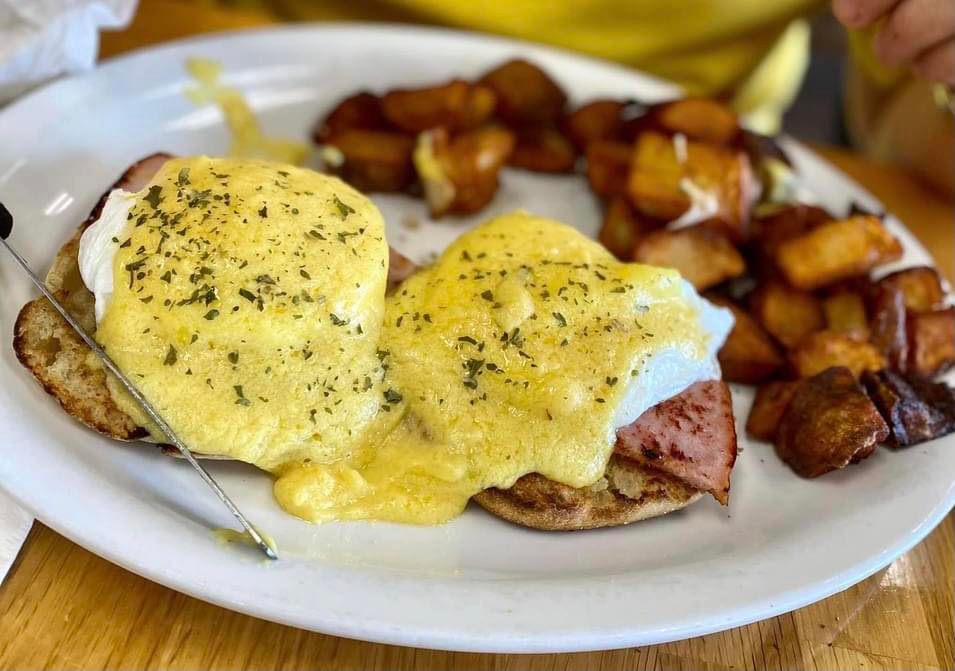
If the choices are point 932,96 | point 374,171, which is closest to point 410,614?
point 374,171

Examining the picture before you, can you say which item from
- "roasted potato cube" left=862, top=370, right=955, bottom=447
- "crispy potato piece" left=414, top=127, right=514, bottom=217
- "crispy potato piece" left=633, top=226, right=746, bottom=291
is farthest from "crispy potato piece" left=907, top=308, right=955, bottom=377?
"crispy potato piece" left=414, top=127, right=514, bottom=217

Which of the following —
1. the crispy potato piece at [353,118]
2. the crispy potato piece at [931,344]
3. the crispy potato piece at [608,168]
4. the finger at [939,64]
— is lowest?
the crispy potato piece at [931,344]

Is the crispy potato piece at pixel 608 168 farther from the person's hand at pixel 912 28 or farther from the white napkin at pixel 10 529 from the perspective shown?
the white napkin at pixel 10 529

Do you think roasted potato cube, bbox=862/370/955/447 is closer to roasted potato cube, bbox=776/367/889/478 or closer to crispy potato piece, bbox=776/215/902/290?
roasted potato cube, bbox=776/367/889/478

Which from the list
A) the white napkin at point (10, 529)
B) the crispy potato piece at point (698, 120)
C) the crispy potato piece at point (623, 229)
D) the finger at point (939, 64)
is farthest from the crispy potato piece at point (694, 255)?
the white napkin at point (10, 529)

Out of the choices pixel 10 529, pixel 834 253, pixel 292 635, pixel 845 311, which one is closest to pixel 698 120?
pixel 834 253

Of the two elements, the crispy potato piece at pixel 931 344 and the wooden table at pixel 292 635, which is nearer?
the wooden table at pixel 292 635
